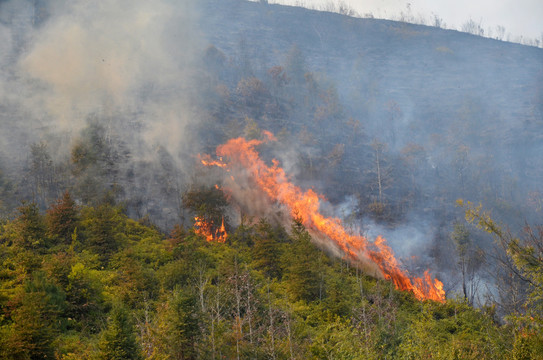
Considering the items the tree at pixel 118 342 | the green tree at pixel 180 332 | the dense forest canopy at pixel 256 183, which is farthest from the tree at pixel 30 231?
the tree at pixel 118 342

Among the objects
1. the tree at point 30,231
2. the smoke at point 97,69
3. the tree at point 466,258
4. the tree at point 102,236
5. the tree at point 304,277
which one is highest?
the smoke at point 97,69

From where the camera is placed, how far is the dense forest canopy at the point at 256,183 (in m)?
21.7

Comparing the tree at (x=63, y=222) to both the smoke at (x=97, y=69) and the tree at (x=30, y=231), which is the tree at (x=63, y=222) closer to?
the tree at (x=30, y=231)

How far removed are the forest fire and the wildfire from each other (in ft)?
33.7

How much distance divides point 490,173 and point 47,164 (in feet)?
261

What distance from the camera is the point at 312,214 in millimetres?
56469

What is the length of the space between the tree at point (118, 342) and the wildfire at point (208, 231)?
3366 centimetres

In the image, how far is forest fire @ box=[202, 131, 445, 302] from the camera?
4631 centimetres

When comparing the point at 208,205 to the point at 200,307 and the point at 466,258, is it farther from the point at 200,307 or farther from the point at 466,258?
the point at 466,258

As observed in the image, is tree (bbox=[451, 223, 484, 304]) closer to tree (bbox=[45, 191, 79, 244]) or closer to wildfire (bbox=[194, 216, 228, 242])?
wildfire (bbox=[194, 216, 228, 242])

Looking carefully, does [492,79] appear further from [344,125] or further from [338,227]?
[338,227]

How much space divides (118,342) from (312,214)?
42629mm

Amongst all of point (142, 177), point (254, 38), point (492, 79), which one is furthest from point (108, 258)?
point (492, 79)

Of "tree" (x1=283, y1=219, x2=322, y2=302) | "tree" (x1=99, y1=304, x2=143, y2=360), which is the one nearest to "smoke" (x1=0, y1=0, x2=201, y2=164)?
"tree" (x1=283, y1=219, x2=322, y2=302)
